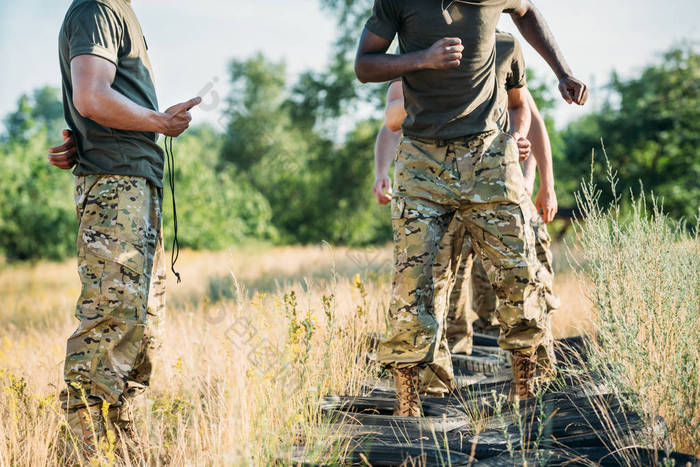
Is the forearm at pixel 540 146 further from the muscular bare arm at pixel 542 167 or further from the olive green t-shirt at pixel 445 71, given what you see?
the olive green t-shirt at pixel 445 71

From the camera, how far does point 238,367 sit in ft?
9.18

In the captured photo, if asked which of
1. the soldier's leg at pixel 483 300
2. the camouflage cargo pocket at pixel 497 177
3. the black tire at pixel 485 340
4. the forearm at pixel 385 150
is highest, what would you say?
the forearm at pixel 385 150

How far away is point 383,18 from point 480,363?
2229 millimetres

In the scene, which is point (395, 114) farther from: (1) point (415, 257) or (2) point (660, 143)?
(2) point (660, 143)

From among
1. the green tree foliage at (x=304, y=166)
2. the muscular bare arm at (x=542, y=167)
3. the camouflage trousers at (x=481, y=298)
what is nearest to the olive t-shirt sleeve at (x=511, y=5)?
the muscular bare arm at (x=542, y=167)

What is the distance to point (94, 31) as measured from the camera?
2611 mm

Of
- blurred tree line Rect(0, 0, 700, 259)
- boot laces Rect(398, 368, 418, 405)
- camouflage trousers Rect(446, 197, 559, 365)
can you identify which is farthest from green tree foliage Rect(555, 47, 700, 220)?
boot laces Rect(398, 368, 418, 405)

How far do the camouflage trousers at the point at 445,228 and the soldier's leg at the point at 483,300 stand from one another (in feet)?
5.31

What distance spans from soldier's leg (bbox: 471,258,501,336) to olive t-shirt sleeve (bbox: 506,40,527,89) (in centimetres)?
151

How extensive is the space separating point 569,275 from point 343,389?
175 inches

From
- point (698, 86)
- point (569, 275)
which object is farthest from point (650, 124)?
point (569, 275)

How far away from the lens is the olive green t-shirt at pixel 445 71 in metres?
2.99

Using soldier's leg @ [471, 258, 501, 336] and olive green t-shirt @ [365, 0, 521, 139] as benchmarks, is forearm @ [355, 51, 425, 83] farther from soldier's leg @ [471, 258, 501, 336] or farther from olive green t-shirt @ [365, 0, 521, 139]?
soldier's leg @ [471, 258, 501, 336]

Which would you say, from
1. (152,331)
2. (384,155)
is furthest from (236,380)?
(384,155)
